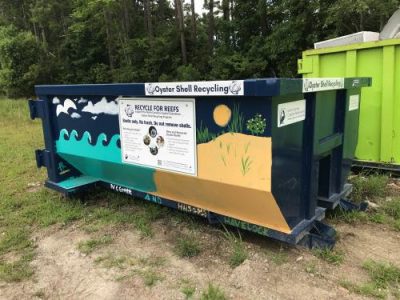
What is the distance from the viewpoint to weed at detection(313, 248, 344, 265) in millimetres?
2926

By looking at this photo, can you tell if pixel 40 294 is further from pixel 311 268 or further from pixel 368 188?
pixel 368 188

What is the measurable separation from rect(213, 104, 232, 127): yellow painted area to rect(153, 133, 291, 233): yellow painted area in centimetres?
10

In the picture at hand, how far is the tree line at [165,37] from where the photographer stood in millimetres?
17469

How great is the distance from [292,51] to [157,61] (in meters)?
11.9

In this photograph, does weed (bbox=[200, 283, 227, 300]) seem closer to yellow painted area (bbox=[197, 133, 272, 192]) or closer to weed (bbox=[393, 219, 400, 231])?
yellow painted area (bbox=[197, 133, 272, 192])

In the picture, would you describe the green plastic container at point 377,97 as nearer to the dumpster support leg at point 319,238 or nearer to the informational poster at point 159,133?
the dumpster support leg at point 319,238

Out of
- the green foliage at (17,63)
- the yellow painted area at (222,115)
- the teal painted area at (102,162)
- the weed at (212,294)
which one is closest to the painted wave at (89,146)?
the teal painted area at (102,162)

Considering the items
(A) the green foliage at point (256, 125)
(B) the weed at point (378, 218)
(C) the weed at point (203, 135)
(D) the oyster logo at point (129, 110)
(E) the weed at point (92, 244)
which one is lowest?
(E) the weed at point (92, 244)

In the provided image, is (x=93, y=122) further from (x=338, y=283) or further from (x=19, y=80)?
(x=19, y=80)

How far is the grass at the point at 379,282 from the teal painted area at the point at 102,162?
1892 millimetres

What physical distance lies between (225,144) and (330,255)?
119cm

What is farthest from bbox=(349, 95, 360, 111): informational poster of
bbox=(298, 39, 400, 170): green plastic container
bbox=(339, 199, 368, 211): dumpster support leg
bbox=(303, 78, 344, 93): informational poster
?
bbox=(298, 39, 400, 170): green plastic container

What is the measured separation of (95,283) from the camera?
112 inches

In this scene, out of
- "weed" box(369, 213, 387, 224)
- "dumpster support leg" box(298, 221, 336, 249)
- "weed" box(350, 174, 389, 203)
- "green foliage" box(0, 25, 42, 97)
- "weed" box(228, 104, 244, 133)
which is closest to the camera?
"weed" box(228, 104, 244, 133)
